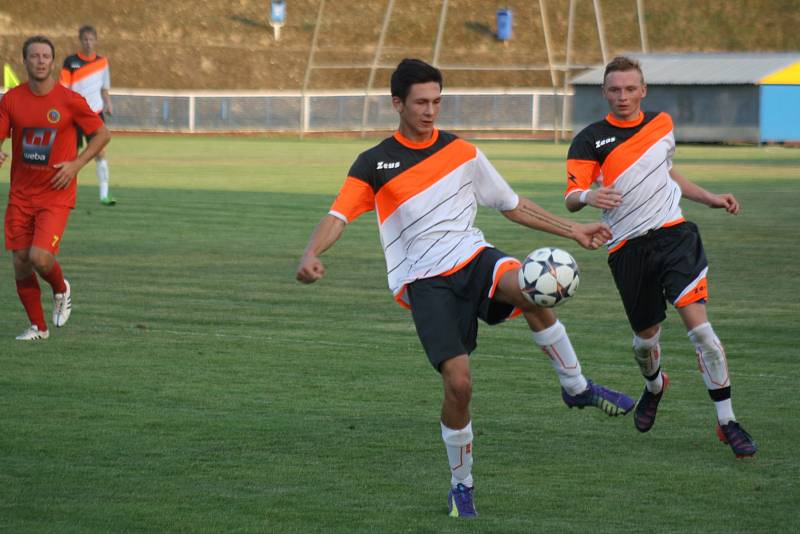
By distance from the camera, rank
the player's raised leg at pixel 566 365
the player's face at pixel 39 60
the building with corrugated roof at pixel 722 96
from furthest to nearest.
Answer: the building with corrugated roof at pixel 722 96, the player's face at pixel 39 60, the player's raised leg at pixel 566 365

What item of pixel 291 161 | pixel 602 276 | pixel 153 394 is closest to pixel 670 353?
pixel 153 394

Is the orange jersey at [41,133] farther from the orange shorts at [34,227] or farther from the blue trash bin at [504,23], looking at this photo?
the blue trash bin at [504,23]

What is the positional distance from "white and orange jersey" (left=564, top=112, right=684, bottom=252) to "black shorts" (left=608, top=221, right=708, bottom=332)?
69 millimetres

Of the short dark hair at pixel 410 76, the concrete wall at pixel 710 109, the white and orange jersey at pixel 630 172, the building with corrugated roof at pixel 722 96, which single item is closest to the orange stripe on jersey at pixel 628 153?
the white and orange jersey at pixel 630 172

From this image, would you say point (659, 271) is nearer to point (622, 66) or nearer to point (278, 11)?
point (622, 66)

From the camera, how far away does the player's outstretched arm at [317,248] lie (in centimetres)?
638

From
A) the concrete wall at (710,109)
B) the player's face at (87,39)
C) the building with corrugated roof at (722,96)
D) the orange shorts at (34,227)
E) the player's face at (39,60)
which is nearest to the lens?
the player's face at (39,60)

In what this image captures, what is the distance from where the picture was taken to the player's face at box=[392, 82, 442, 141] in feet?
22.0

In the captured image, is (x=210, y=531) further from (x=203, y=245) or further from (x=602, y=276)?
(x=203, y=245)

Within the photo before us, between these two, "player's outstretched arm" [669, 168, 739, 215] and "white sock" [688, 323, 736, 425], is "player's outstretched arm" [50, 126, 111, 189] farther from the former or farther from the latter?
"white sock" [688, 323, 736, 425]

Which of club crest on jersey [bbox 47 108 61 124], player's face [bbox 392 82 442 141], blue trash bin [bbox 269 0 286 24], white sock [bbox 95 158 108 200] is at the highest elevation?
blue trash bin [bbox 269 0 286 24]

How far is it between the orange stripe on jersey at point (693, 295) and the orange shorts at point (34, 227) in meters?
5.33

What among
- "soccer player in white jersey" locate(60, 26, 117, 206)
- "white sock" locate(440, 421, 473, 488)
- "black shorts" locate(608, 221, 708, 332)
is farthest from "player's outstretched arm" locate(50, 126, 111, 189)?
"soccer player in white jersey" locate(60, 26, 117, 206)

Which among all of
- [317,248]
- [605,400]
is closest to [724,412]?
[605,400]
